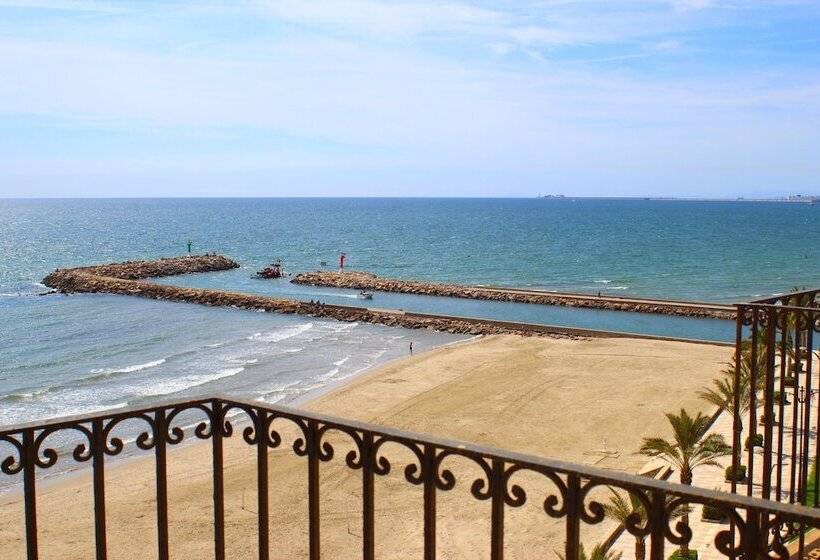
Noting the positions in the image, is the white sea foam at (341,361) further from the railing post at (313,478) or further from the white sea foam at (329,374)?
the railing post at (313,478)

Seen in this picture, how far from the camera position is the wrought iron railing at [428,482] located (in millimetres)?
3227

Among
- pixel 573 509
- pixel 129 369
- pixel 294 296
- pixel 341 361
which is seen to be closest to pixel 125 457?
pixel 129 369

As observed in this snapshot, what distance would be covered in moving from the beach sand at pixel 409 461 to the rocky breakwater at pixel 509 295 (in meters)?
14.3

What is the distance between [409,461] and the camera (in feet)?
63.3

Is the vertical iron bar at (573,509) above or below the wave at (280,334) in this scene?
above

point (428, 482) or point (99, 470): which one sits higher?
point (428, 482)

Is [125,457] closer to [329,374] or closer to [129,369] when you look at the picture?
[329,374]

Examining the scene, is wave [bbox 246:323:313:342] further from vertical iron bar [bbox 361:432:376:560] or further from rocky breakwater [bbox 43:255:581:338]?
vertical iron bar [bbox 361:432:376:560]

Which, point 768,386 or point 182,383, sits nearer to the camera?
point 768,386

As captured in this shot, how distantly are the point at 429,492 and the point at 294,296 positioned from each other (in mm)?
56270

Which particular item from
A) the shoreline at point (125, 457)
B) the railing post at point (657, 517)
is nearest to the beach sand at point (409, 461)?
the shoreline at point (125, 457)

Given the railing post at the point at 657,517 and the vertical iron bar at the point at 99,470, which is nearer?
the railing post at the point at 657,517

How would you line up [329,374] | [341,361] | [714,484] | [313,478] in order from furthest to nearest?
[341,361] < [329,374] < [714,484] < [313,478]

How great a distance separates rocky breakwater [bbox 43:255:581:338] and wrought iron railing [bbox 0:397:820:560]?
37.6 metres
